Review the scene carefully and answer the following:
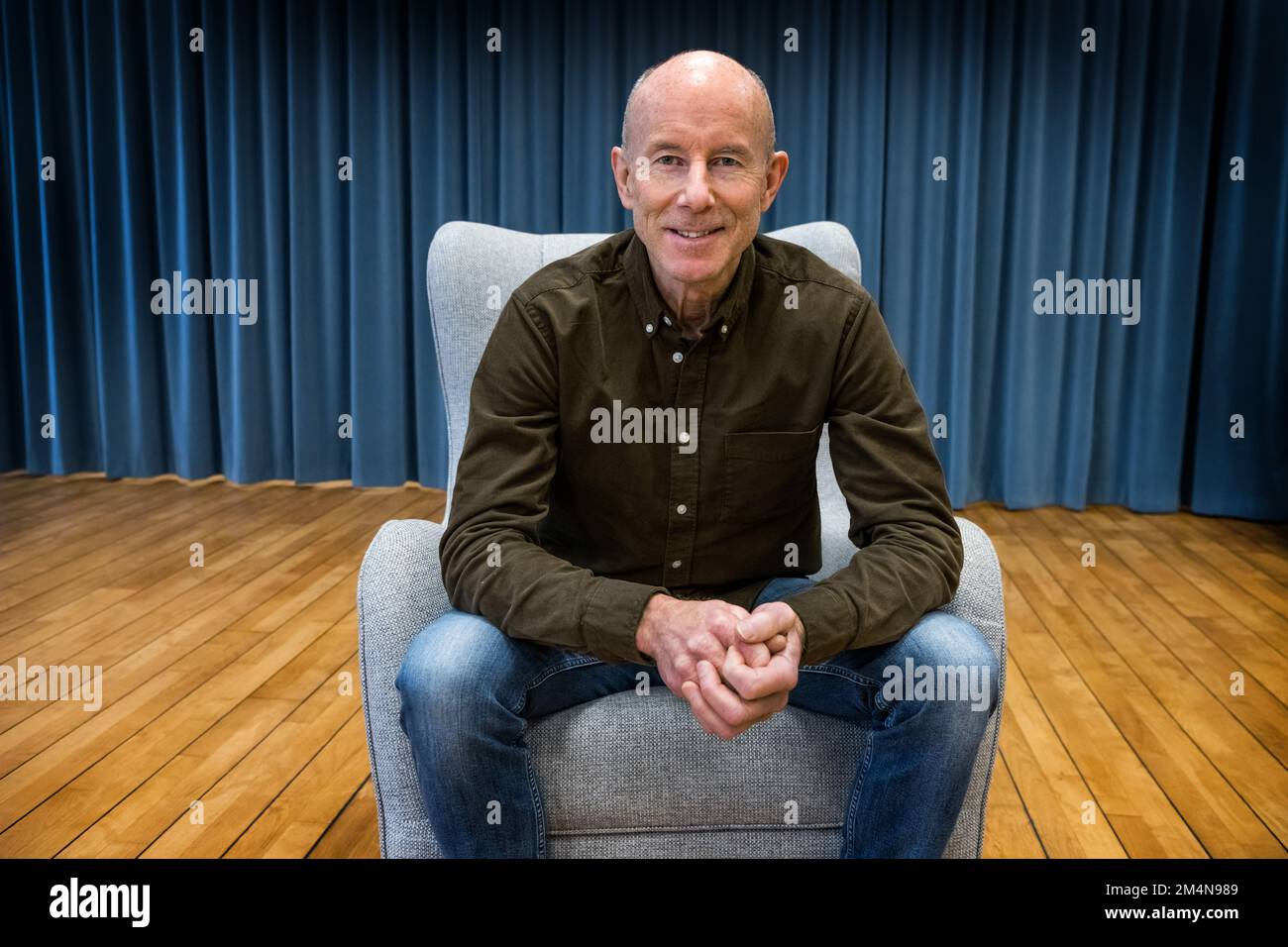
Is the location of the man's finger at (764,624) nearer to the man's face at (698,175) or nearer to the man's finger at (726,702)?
the man's finger at (726,702)

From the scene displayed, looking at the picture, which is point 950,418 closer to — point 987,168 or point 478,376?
point 987,168

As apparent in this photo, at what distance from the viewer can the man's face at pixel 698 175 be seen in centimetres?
148

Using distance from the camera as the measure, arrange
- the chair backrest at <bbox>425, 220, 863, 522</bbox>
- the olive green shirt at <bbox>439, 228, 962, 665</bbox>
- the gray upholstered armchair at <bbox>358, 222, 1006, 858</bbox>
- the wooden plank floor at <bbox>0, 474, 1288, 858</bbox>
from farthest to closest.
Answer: the wooden plank floor at <bbox>0, 474, 1288, 858</bbox> < the chair backrest at <bbox>425, 220, 863, 522</bbox> < the olive green shirt at <bbox>439, 228, 962, 665</bbox> < the gray upholstered armchair at <bbox>358, 222, 1006, 858</bbox>

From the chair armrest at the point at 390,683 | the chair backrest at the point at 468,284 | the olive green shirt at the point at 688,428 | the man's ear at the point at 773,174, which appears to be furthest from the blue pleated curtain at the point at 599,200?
the chair armrest at the point at 390,683

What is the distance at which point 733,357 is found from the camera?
1.55 metres

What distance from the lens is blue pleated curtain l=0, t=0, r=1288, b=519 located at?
13.2 ft

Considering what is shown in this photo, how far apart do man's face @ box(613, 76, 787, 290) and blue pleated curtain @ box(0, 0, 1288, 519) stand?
275cm

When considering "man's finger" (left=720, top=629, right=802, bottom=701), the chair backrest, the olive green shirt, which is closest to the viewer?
"man's finger" (left=720, top=629, right=802, bottom=701)

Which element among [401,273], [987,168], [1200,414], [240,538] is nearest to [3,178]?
[401,273]

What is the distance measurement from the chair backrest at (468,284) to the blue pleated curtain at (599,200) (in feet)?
7.88

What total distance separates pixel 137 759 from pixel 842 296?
5.23 ft

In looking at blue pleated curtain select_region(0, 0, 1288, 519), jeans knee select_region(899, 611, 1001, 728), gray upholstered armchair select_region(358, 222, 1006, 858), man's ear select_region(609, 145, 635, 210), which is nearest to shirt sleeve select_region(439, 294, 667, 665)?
gray upholstered armchair select_region(358, 222, 1006, 858)

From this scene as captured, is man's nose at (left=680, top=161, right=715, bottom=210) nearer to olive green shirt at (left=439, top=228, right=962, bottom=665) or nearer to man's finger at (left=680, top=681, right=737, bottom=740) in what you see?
olive green shirt at (left=439, top=228, right=962, bottom=665)

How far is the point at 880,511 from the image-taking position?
148 centimetres
